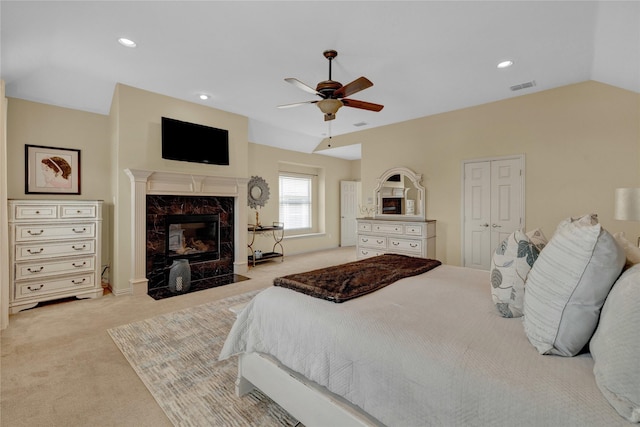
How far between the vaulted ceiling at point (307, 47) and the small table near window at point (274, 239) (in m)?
2.62

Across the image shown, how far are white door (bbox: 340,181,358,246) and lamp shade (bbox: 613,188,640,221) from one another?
6235mm

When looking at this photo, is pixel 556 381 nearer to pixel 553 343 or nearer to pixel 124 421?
pixel 553 343

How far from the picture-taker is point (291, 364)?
5.04 feet

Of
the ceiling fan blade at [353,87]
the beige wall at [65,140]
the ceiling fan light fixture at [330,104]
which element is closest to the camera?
the ceiling fan blade at [353,87]

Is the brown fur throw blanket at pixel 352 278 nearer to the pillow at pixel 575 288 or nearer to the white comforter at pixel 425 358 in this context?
the white comforter at pixel 425 358

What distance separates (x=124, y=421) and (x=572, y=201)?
5162 mm

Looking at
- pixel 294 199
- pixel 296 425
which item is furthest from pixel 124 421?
pixel 294 199

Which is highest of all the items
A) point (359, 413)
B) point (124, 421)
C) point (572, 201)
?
point (572, 201)

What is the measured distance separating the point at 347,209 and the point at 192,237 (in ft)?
15.3

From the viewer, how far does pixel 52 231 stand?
354cm

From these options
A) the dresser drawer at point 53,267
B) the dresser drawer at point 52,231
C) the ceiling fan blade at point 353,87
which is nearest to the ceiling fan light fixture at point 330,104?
the ceiling fan blade at point 353,87

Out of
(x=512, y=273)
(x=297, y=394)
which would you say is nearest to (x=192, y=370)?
(x=297, y=394)

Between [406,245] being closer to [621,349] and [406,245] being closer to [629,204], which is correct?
[629,204]

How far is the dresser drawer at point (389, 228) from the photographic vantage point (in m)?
5.06
